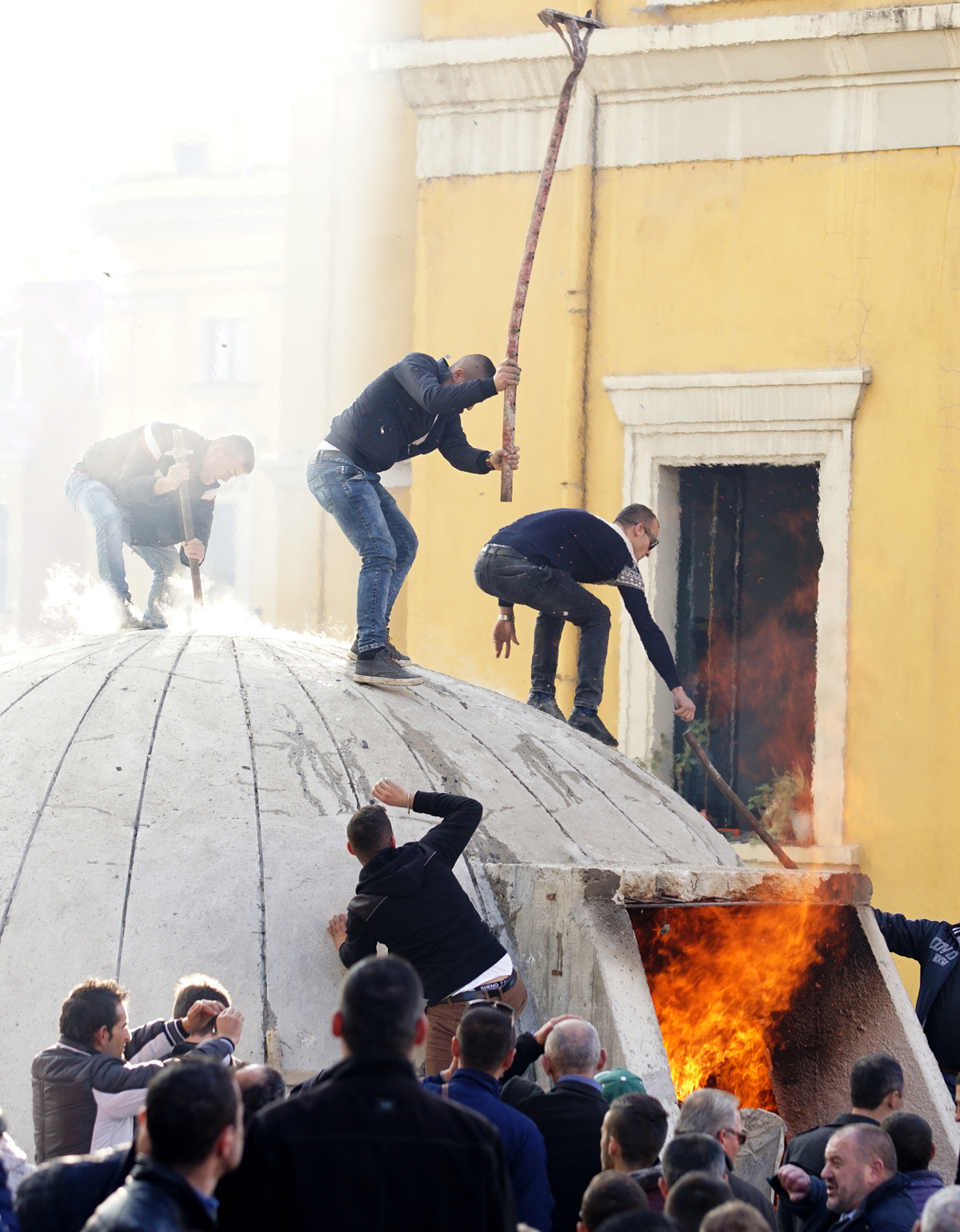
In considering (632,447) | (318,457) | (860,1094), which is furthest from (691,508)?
(860,1094)

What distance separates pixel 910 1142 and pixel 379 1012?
7.56 feet

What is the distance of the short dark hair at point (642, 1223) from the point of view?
11.3 ft

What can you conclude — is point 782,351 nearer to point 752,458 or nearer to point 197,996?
point 752,458

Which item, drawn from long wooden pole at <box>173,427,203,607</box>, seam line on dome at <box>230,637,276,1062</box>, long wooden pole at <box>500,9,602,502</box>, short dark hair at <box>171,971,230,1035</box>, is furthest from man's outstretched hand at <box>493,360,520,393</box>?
short dark hair at <box>171,971,230,1035</box>

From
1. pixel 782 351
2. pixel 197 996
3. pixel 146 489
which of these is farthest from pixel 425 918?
pixel 782 351

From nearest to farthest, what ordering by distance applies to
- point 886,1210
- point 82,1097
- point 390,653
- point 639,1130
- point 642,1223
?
point 642,1223 → point 639,1130 → point 886,1210 → point 82,1097 → point 390,653

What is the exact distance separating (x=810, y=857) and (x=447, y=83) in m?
6.28

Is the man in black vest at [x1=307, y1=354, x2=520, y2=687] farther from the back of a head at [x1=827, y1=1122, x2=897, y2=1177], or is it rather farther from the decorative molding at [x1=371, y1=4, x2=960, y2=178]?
the decorative molding at [x1=371, y1=4, x2=960, y2=178]

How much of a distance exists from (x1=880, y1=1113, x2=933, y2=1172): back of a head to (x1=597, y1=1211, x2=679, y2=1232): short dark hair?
64.6 inches

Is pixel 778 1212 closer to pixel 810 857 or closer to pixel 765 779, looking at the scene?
pixel 810 857

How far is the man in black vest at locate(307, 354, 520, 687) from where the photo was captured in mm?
8320

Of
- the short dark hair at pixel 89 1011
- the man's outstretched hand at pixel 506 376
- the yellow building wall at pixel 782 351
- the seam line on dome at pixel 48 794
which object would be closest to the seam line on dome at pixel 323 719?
the seam line on dome at pixel 48 794

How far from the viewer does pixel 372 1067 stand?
129 inches

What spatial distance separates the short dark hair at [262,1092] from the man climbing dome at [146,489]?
5.54m
